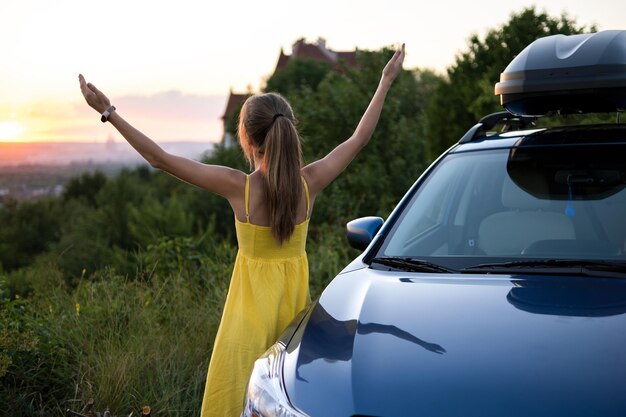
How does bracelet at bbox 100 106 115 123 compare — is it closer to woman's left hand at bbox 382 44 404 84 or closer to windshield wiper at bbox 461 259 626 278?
woman's left hand at bbox 382 44 404 84

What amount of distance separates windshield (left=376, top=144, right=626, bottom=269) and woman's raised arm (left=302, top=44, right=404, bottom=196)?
1.18ft

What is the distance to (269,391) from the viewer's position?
279 centimetres

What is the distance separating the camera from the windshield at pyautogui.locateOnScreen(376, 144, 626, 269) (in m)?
3.54

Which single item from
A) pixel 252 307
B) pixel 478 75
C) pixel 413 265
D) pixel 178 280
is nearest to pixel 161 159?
pixel 252 307

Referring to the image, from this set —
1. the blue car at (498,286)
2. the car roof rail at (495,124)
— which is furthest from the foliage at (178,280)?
the car roof rail at (495,124)

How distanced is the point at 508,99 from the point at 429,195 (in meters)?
0.67

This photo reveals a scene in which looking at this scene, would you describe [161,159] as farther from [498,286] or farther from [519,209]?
[519,209]

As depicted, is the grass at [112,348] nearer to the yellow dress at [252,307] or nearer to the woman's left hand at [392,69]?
the yellow dress at [252,307]

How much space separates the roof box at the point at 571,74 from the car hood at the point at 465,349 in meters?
1.21

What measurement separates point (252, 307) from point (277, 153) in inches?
25.9

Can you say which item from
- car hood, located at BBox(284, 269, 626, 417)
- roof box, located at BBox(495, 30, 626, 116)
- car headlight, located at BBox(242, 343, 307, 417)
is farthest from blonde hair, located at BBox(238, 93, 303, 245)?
roof box, located at BBox(495, 30, 626, 116)

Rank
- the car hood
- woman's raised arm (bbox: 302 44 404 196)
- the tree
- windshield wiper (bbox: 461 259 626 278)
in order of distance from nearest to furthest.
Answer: the car hood → windshield wiper (bbox: 461 259 626 278) → woman's raised arm (bbox: 302 44 404 196) → the tree

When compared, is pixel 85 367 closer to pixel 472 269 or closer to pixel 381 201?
pixel 472 269

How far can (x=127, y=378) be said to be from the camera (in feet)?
15.0
